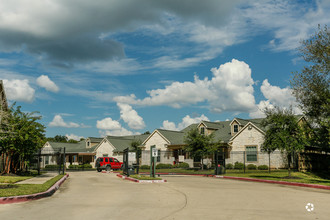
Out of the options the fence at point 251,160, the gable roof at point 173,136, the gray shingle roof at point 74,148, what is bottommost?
the fence at point 251,160

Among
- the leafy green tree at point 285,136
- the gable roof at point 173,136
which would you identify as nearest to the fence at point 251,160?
the gable roof at point 173,136

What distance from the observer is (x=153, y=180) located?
20094 millimetres

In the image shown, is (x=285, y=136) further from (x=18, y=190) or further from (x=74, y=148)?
(x=74, y=148)

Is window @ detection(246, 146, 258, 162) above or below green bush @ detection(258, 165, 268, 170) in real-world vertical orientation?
above

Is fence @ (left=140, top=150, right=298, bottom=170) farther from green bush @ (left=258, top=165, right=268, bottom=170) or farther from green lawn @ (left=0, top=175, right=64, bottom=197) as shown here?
green lawn @ (left=0, top=175, right=64, bottom=197)

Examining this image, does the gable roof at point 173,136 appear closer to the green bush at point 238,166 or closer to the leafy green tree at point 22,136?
the green bush at point 238,166

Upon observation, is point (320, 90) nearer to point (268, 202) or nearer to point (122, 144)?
point (268, 202)

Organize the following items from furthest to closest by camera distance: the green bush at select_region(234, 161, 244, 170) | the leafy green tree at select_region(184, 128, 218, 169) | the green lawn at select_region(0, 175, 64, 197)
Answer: the green bush at select_region(234, 161, 244, 170) → the leafy green tree at select_region(184, 128, 218, 169) → the green lawn at select_region(0, 175, 64, 197)

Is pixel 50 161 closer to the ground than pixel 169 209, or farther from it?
closer to the ground

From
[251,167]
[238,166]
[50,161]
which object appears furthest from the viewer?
[50,161]

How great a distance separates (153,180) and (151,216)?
11.9 metres

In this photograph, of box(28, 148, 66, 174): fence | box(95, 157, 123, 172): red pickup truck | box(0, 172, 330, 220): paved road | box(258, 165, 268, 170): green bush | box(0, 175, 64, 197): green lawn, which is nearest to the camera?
box(0, 172, 330, 220): paved road

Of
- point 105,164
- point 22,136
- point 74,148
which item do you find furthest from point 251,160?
point 74,148

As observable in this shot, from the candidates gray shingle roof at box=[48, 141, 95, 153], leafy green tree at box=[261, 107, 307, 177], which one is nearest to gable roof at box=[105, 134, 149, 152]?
gray shingle roof at box=[48, 141, 95, 153]
